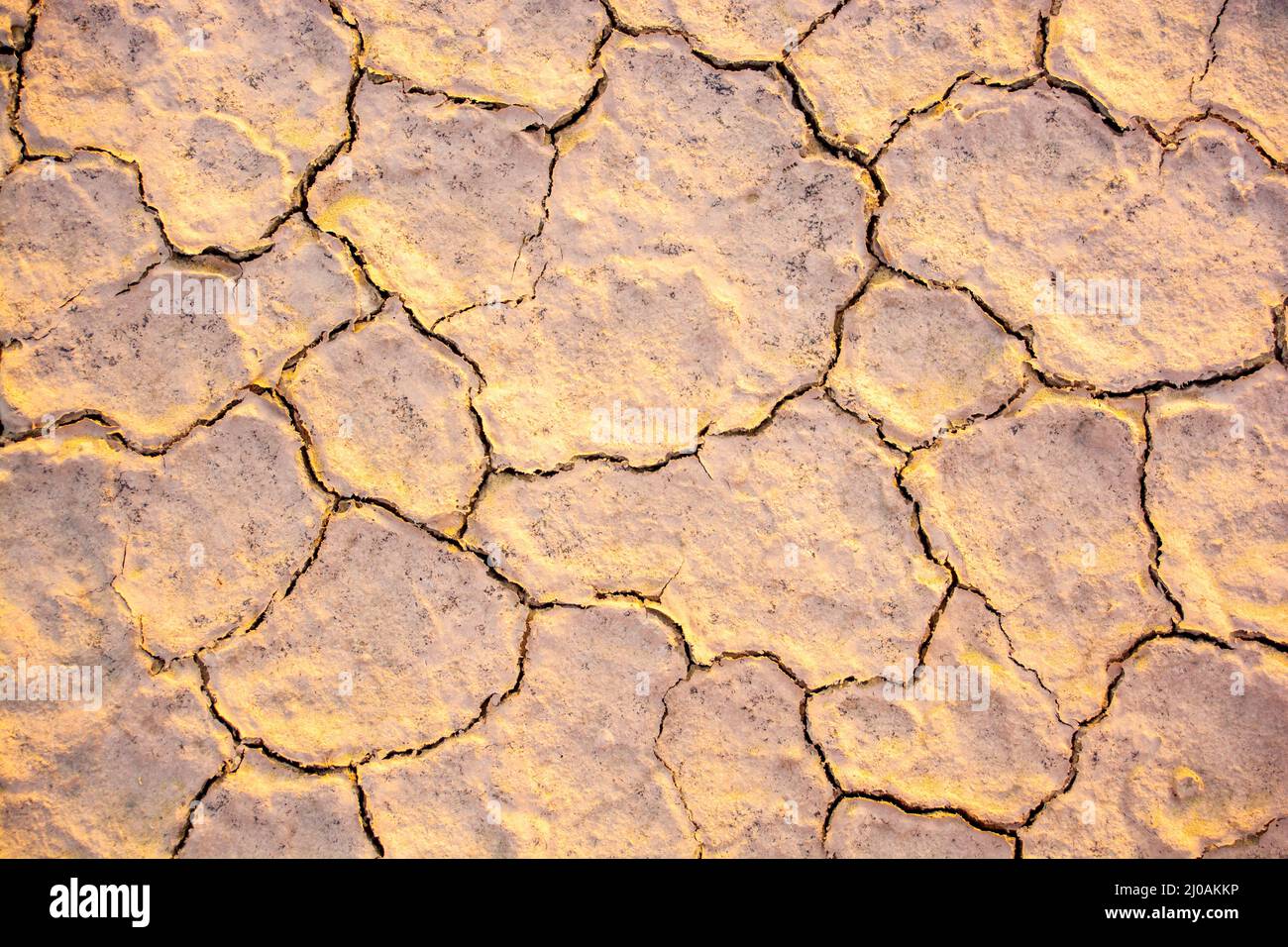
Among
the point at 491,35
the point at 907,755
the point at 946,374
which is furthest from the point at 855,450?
the point at 491,35

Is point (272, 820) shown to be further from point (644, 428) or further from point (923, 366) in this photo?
point (923, 366)

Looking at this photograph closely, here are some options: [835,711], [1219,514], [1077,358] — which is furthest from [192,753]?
[1219,514]

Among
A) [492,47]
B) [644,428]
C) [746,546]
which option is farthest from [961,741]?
[492,47]

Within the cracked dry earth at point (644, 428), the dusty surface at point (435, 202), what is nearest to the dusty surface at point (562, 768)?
the cracked dry earth at point (644, 428)

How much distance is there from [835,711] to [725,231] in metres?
1.16

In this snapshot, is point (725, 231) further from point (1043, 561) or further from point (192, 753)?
point (192, 753)

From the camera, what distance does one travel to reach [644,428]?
88.8 inches

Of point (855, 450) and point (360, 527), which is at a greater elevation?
point (855, 450)

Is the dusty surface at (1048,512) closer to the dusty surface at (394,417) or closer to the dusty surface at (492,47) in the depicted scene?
the dusty surface at (394,417)

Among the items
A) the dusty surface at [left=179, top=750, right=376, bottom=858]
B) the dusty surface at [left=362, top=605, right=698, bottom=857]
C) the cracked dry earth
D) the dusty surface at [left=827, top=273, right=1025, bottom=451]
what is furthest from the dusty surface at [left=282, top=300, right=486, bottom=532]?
the dusty surface at [left=827, top=273, right=1025, bottom=451]

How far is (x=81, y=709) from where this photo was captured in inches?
86.2

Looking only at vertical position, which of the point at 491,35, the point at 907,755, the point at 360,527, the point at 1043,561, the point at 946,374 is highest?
the point at 491,35

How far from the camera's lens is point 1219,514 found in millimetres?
2238
